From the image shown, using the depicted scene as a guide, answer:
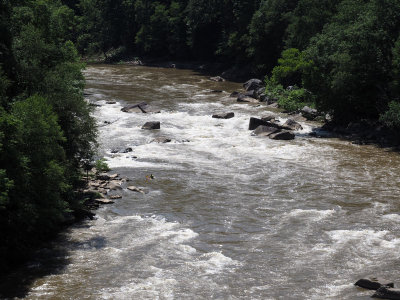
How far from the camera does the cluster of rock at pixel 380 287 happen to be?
16516mm

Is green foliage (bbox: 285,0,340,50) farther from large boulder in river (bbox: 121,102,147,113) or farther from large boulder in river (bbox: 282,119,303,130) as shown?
large boulder in river (bbox: 121,102,147,113)

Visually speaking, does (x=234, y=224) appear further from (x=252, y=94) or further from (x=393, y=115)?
(x=252, y=94)

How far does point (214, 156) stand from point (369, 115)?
49.0ft

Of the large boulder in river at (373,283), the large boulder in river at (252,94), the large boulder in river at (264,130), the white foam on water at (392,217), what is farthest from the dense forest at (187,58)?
the white foam on water at (392,217)

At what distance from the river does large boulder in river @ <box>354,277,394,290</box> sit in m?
0.27

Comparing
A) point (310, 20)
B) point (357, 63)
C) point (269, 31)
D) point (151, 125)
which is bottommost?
point (151, 125)

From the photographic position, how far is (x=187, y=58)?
94.7 meters

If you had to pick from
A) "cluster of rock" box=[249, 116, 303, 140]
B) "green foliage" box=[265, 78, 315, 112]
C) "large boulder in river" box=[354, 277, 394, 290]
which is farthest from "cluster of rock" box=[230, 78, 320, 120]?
"large boulder in river" box=[354, 277, 394, 290]

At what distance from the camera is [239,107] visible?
52.0 metres

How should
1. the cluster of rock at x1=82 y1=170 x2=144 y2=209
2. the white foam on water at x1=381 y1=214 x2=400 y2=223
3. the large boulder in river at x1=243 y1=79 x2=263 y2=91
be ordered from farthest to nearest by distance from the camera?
the large boulder in river at x1=243 y1=79 x2=263 y2=91, the cluster of rock at x1=82 y1=170 x2=144 y2=209, the white foam on water at x1=381 y1=214 x2=400 y2=223

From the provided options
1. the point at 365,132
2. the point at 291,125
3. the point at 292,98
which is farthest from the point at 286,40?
the point at 365,132

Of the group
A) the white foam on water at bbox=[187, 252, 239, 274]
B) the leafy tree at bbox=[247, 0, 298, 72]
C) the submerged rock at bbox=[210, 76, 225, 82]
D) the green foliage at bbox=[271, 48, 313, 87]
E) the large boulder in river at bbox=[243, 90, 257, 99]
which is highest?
the leafy tree at bbox=[247, 0, 298, 72]

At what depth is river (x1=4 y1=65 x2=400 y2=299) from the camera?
59.9 ft

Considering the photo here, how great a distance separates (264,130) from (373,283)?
24.3 meters
